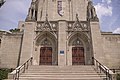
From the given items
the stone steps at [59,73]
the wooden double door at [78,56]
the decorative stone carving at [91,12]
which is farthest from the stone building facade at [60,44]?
the stone steps at [59,73]

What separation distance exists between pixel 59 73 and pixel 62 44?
200 inches

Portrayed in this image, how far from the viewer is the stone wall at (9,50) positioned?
18.6m

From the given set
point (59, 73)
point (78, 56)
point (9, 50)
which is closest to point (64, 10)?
point (78, 56)

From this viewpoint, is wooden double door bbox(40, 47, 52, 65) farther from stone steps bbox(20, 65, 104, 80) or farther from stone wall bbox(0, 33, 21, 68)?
stone steps bbox(20, 65, 104, 80)

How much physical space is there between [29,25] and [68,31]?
4880 millimetres

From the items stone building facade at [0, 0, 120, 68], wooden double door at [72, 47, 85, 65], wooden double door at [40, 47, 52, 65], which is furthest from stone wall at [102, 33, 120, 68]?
wooden double door at [40, 47, 52, 65]

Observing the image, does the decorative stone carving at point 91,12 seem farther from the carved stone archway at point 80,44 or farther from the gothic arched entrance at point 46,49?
the gothic arched entrance at point 46,49

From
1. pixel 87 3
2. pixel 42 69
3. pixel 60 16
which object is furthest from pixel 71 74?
pixel 87 3

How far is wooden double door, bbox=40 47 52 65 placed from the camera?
1920 centimetres

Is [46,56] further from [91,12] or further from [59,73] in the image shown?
[91,12]

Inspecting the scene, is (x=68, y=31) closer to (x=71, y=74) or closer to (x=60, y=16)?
(x=60, y=16)

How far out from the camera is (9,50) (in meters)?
19.2

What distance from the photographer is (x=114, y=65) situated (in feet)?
61.4

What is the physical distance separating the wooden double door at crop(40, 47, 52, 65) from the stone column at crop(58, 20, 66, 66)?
1866mm
